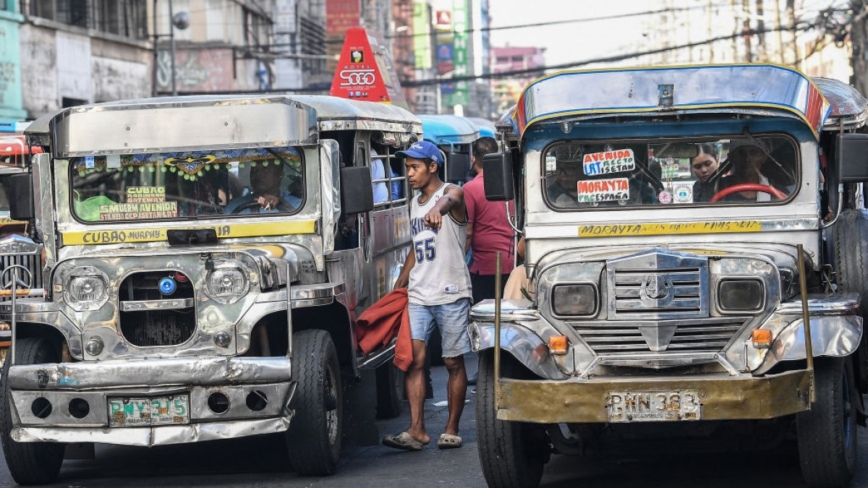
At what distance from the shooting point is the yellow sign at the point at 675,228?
7273mm

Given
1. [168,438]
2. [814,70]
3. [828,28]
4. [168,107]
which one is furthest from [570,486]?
[814,70]

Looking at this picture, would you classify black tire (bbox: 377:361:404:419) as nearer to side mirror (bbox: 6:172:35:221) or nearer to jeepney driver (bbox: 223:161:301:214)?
jeepney driver (bbox: 223:161:301:214)

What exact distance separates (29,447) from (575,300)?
3.23 meters

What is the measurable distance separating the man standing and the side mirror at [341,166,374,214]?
0.40 m

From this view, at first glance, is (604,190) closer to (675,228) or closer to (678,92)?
(675,228)

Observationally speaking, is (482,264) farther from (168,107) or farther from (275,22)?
(275,22)

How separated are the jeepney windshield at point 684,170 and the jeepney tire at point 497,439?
3.48 ft

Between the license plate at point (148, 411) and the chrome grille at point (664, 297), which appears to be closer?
the chrome grille at point (664, 297)

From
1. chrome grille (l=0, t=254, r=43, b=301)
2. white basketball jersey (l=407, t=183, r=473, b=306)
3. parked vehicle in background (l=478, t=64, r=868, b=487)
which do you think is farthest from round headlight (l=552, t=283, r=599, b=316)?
chrome grille (l=0, t=254, r=43, b=301)

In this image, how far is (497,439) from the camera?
6863 millimetres

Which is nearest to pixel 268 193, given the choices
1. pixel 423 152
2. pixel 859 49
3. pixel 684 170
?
pixel 423 152

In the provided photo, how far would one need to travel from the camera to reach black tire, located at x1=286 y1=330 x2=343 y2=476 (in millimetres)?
7746

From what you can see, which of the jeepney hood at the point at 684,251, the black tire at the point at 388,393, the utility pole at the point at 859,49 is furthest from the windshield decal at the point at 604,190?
the utility pole at the point at 859,49

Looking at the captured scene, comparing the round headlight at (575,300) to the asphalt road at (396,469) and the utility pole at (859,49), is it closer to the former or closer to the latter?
the asphalt road at (396,469)
